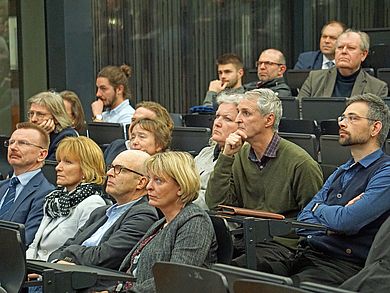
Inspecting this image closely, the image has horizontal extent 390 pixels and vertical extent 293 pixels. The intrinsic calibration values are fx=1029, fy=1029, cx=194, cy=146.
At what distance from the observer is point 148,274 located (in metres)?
4.84

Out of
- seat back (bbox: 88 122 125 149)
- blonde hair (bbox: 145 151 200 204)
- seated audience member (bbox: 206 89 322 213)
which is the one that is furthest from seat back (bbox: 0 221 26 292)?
seat back (bbox: 88 122 125 149)

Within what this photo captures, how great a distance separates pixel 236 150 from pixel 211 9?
6.68 meters

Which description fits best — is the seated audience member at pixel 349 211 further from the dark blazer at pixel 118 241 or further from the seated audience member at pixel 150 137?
the seated audience member at pixel 150 137

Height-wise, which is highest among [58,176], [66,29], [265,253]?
[66,29]

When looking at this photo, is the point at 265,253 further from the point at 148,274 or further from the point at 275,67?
the point at 275,67

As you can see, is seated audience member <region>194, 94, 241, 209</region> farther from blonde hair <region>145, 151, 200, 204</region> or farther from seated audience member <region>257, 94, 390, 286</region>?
blonde hair <region>145, 151, 200, 204</region>

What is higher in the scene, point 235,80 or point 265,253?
point 235,80

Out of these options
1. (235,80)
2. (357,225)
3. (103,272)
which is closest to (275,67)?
(235,80)

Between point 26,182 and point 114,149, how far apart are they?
47.7 inches

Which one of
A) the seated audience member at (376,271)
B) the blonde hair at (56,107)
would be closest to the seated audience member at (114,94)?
the blonde hair at (56,107)

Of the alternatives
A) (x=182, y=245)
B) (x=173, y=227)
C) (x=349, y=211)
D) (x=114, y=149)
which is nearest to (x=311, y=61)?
(x=114, y=149)

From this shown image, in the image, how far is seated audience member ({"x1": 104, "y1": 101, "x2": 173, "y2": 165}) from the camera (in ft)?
23.1

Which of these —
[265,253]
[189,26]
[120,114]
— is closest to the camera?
[265,253]

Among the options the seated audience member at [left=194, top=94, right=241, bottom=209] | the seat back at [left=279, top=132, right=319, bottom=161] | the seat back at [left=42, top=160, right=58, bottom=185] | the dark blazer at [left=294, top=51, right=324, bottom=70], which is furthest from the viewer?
the dark blazer at [left=294, top=51, right=324, bottom=70]
